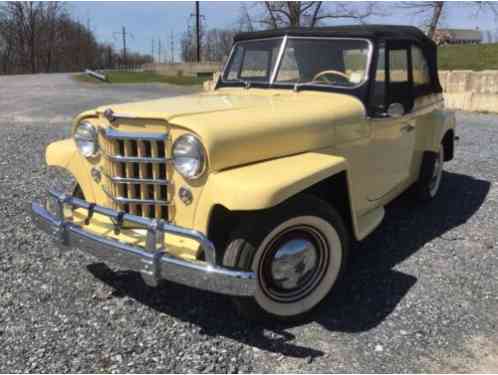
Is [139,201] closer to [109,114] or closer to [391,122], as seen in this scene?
[109,114]

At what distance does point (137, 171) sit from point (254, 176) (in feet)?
2.49

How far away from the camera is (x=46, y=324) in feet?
9.32

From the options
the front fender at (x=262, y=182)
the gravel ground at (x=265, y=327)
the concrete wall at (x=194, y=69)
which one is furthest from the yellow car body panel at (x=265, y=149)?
the concrete wall at (x=194, y=69)

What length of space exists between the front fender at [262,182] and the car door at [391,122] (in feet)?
2.67

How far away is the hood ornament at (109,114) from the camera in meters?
2.80

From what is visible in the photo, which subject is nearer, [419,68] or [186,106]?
[186,106]

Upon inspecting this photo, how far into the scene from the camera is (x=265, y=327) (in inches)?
111

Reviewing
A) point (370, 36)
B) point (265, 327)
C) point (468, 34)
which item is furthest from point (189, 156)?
point (468, 34)

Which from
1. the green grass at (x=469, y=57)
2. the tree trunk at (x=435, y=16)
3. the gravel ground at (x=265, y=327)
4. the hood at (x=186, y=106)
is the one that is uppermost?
the tree trunk at (x=435, y=16)

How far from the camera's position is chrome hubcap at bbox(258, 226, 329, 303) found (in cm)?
272

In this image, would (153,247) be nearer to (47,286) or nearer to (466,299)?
(47,286)

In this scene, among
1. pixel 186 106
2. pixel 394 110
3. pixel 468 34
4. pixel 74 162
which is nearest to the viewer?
pixel 186 106

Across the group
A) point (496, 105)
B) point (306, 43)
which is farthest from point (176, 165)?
point (496, 105)

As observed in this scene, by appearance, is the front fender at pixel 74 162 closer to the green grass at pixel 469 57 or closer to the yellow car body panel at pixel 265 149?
the yellow car body panel at pixel 265 149
